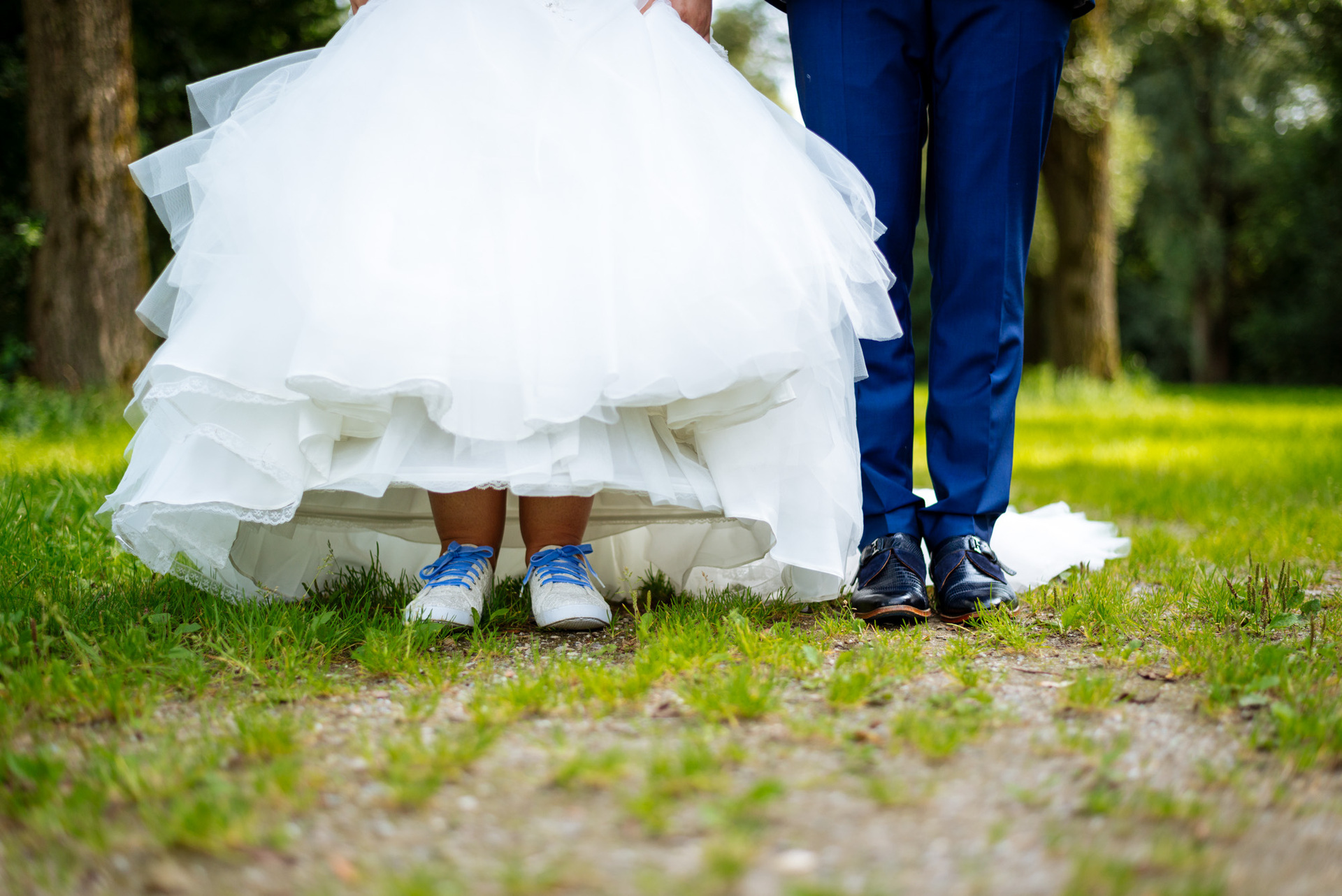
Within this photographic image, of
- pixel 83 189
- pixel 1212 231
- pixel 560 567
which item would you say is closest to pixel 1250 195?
pixel 1212 231

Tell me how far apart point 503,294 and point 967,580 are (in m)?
1.16

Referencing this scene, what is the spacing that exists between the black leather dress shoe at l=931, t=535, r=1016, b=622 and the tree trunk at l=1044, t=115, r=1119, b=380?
8.95 metres

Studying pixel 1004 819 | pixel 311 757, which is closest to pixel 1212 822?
pixel 1004 819

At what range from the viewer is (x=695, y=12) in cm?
234

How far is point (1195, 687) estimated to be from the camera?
64.8 inches

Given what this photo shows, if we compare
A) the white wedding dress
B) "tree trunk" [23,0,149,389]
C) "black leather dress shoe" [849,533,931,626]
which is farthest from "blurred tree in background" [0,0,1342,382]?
"black leather dress shoe" [849,533,931,626]

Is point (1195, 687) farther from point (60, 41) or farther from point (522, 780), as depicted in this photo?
point (60, 41)

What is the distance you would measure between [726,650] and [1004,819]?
71cm

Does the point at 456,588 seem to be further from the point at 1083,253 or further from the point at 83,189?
the point at 1083,253

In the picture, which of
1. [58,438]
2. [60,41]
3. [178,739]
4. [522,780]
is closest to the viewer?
[522,780]

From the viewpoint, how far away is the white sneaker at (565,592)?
1961mm

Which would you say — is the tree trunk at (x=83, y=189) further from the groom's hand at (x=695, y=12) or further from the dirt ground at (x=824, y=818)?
the dirt ground at (x=824, y=818)

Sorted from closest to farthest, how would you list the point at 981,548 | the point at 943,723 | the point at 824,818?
the point at 824,818, the point at 943,723, the point at 981,548

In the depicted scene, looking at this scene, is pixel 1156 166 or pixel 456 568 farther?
pixel 1156 166
